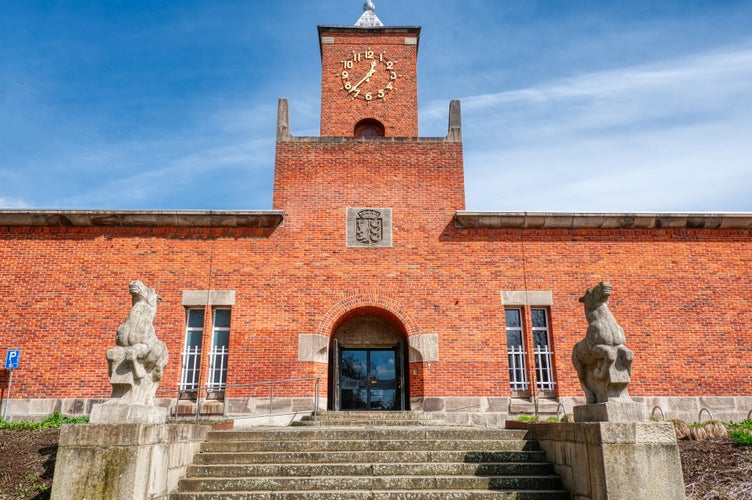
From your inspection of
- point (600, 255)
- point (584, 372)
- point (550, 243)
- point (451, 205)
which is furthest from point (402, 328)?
point (584, 372)

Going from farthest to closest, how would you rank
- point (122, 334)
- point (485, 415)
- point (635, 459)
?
point (485, 415)
point (122, 334)
point (635, 459)

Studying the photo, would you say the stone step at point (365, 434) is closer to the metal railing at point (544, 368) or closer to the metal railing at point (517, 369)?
the metal railing at point (517, 369)

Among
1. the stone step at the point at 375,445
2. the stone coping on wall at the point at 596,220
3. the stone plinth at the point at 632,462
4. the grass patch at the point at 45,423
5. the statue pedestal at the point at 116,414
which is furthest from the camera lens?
the stone coping on wall at the point at 596,220

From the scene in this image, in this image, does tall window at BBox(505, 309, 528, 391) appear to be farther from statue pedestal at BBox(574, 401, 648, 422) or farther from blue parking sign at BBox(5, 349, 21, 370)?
blue parking sign at BBox(5, 349, 21, 370)

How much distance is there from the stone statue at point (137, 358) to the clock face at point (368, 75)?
11.7m

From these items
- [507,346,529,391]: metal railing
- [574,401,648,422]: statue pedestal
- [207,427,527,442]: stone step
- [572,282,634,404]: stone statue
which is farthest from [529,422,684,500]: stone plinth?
[507,346,529,391]: metal railing

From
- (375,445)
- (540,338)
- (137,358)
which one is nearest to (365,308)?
(540,338)

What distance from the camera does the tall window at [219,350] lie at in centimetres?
1256

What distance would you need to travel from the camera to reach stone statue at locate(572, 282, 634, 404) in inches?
250

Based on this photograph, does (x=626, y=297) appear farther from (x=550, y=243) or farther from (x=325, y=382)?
(x=325, y=382)

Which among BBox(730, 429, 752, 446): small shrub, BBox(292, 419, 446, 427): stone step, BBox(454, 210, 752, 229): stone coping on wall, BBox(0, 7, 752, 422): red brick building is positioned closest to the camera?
BBox(730, 429, 752, 446): small shrub

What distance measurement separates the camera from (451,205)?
1369cm

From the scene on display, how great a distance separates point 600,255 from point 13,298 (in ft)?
46.4

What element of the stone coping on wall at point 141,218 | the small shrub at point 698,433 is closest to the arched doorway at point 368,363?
the stone coping on wall at point 141,218
